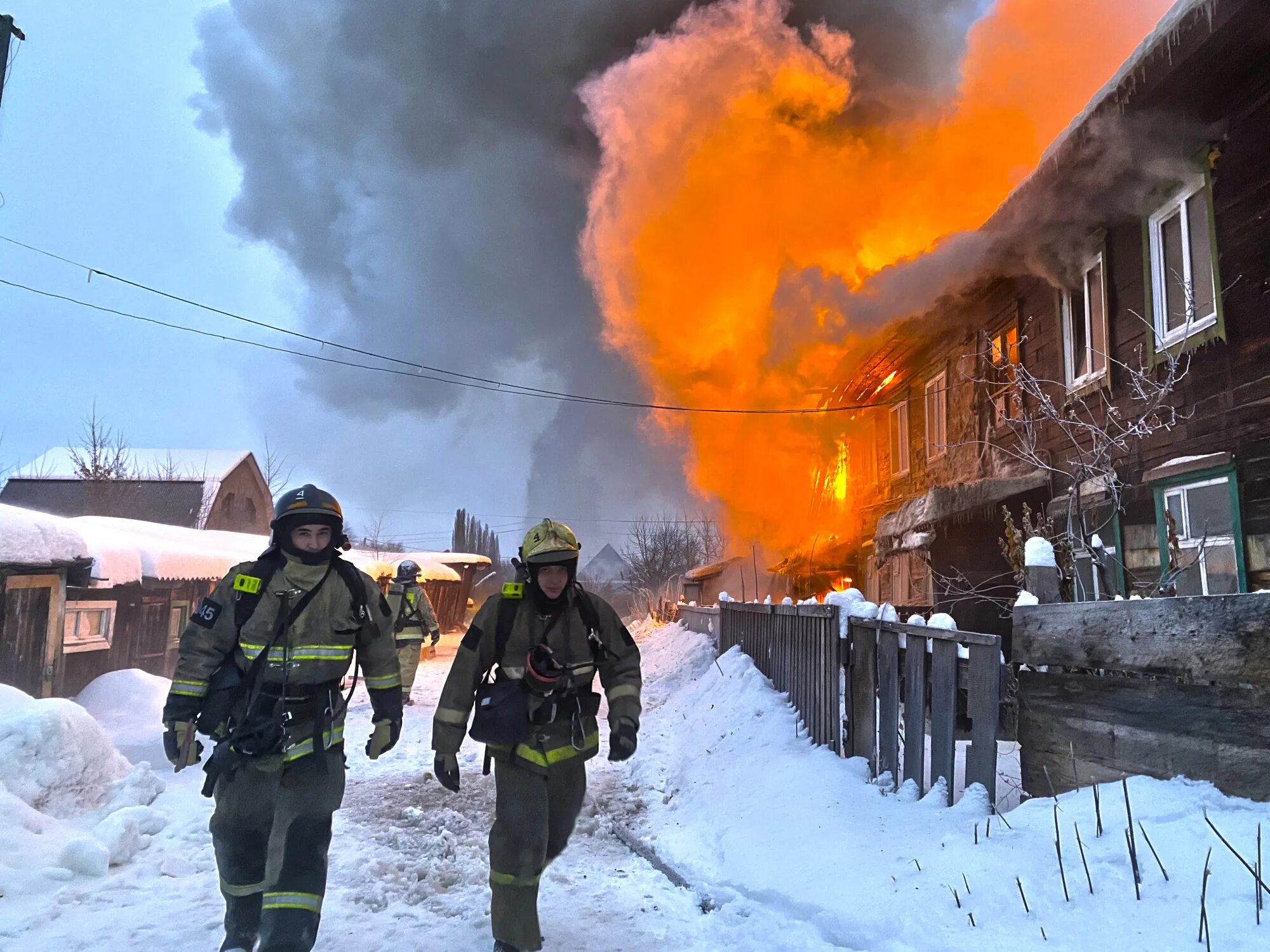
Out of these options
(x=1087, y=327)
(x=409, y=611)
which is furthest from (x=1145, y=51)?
(x=409, y=611)

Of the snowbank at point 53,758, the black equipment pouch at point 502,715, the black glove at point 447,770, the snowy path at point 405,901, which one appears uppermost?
the black equipment pouch at point 502,715

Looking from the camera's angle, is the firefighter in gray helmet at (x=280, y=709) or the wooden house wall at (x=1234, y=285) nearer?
the firefighter in gray helmet at (x=280, y=709)

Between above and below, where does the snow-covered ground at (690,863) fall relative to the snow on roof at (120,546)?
below

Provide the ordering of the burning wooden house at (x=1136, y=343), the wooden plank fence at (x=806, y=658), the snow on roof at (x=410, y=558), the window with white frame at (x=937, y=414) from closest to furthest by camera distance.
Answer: the wooden plank fence at (x=806, y=658), the burning wooden house at (x=1136, y=343), the window with white frame at (x=937, y=414), the snow on roof at (x=410, y=558)

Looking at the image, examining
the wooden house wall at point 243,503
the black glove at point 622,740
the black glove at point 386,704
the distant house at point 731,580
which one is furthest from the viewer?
the wooden house wall at point 243,503

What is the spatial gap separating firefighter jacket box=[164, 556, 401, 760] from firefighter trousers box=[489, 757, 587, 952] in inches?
28.9

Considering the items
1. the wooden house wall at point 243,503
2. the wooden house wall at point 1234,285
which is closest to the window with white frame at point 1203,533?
the wooden house wall at point 1234,285

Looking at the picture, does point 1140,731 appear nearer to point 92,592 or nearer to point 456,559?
point 92,592

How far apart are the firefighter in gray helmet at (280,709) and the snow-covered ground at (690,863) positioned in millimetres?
559

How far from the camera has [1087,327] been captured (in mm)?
8734

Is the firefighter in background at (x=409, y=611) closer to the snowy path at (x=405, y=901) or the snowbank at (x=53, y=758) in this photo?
the snowy path at (x=405, y=901)

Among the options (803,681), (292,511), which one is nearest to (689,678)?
(803,681)

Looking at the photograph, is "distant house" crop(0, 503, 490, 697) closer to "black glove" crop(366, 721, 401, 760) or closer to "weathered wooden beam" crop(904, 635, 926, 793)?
"black glove" crop(366, 721, 401, 760)

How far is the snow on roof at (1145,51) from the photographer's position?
19.5 feet
